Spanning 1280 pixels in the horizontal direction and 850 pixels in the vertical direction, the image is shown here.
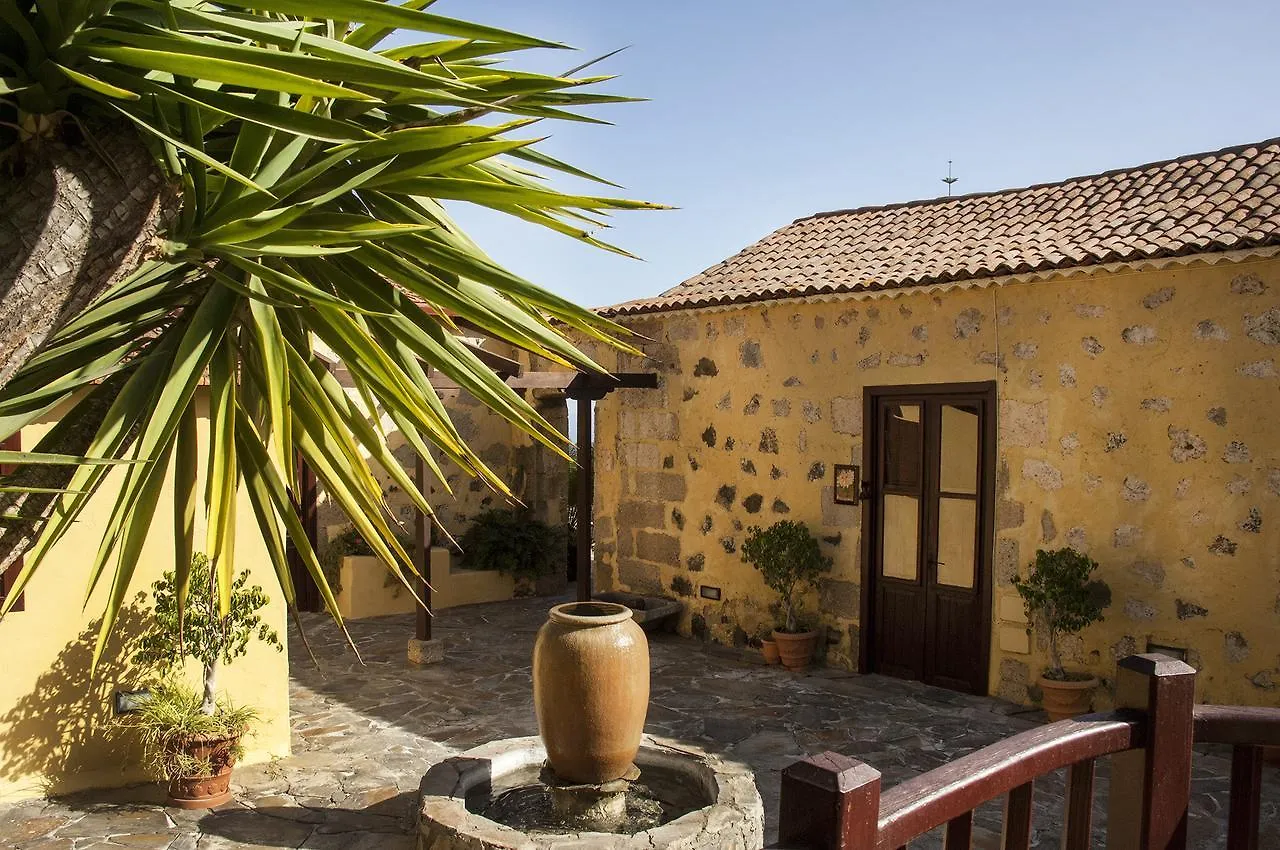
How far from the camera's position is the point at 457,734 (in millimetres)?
6086

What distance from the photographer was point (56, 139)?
171 centimetres

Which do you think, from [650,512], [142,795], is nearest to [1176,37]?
[650,512]

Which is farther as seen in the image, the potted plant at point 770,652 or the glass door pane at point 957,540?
the potted plant at point 770,652

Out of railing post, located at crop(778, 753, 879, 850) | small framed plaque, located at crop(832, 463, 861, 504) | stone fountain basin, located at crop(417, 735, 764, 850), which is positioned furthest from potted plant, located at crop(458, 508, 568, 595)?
railing post, located at crop(778, 753, 879, 850)

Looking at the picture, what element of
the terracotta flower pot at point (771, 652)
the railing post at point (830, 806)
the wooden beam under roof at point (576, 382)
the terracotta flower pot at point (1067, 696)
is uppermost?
the wooden beam under roof at point (576, 382)

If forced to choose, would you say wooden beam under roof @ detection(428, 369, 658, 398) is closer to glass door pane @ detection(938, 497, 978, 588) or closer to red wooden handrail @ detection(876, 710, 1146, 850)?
glass door pane @ detection(938, 497, 978, 588)

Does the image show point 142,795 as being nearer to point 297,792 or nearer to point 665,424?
point 297,792

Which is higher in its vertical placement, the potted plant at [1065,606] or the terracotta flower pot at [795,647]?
the potted plant at [1065,606]

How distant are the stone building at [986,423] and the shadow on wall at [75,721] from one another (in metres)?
4.80

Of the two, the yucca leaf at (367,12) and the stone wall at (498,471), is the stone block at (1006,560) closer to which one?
the stone wall at (498,471)

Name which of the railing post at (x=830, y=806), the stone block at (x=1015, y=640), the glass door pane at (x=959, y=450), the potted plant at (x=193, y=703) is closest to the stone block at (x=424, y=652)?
the potted plant at (x=193, y=703)

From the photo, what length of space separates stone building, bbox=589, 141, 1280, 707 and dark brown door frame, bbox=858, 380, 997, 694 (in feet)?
0.06

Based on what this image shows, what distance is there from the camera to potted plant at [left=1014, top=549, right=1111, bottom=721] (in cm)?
618

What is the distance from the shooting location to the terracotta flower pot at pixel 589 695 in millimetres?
4082
